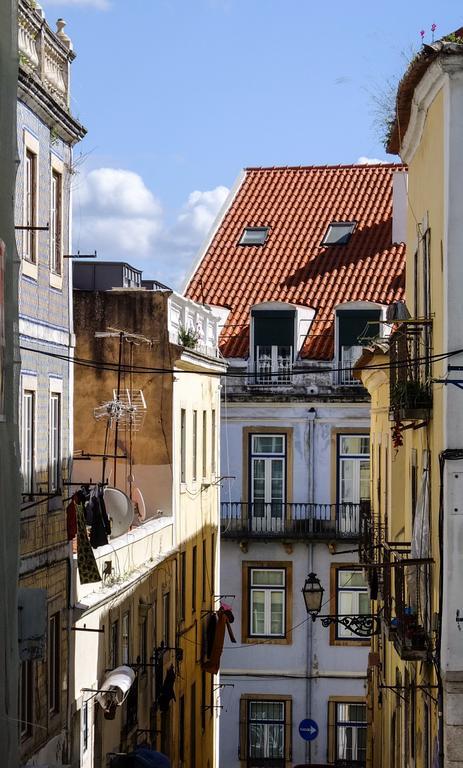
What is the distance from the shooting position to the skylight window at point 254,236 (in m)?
42.0

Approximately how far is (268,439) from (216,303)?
12.7ft

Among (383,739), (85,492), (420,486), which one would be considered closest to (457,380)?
(420,486)

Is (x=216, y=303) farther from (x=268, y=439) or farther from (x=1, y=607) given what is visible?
(x=1, y=607)

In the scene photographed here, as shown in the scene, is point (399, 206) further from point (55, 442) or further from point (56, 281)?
point (55, 442)

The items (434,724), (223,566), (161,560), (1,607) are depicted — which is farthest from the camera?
(223,566)

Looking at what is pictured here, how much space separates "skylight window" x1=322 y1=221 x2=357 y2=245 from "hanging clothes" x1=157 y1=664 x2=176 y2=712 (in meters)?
16.4

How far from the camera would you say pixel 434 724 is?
690 inches

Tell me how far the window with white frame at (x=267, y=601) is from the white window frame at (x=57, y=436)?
17.8 m

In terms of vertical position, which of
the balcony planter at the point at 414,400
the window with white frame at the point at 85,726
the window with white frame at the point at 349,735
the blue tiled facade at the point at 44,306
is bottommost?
the window with white frame at the point at 349,735

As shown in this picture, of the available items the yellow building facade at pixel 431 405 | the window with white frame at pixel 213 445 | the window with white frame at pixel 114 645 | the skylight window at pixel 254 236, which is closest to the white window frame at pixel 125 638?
the window with white frame at pixel 114 645

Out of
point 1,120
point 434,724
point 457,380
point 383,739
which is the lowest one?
point 383,739

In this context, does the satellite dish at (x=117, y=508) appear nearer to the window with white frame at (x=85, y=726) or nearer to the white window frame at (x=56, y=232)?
the window with white frame at (x=85, y=726)

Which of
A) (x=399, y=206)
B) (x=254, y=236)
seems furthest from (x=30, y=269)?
(x=254, y=236)

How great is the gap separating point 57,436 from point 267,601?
18120 millimetres
